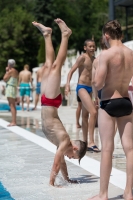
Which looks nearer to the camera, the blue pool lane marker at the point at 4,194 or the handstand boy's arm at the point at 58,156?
the blue pool lane marker at the point at 4,194

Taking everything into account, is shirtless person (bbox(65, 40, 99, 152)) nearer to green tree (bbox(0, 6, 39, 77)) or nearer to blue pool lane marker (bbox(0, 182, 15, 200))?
blue pool lane marker (bbox(0, 182, 15, 200))

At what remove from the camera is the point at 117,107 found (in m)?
4.46

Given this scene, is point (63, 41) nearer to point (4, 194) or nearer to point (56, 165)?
point (56, 165)

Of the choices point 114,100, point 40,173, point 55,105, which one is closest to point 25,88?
point 40,173

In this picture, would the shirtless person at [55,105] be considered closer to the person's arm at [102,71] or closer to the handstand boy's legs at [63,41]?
the handstand boy's legs at [63,41]

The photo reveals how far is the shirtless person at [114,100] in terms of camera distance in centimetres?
444

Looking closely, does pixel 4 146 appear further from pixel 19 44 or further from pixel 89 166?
pixel 19 44

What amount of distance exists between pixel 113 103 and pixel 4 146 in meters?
4.28

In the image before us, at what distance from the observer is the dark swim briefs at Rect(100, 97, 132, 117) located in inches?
176

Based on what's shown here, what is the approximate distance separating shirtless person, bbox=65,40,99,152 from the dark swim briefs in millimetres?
2906

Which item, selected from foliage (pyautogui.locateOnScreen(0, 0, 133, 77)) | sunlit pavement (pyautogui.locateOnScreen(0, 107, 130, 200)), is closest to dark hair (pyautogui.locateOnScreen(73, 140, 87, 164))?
sunlit pavement (pyautogui.locateOnScreen(0, 107, 130, 200))

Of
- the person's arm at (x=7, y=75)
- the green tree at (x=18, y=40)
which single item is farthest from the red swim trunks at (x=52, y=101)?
the green tree at (x=18, y=40)

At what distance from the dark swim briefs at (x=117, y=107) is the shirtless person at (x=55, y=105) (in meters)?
0.91

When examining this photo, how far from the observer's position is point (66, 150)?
5316mm
